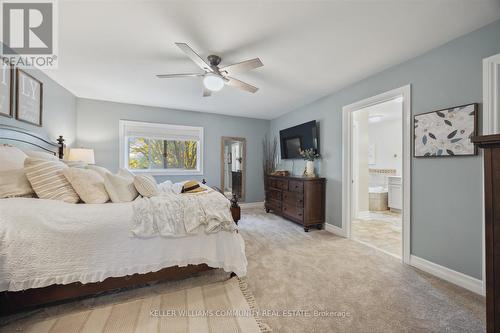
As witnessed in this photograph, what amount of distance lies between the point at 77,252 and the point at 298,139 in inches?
147

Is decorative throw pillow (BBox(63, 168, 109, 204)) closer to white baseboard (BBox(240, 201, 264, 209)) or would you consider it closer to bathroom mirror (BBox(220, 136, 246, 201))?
bathroom mirror (BBox(220, 136, 246, 201))

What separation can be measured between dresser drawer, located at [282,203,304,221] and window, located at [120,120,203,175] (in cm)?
221

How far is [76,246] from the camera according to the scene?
1.39 metres

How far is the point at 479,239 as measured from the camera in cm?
178

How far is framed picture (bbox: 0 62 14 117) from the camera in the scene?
204 centimetres

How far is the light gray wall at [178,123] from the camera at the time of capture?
387 centimetres

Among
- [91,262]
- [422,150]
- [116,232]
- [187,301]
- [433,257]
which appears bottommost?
[187,301]

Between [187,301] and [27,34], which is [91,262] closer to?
[187,301]

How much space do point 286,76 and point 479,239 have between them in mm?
2698

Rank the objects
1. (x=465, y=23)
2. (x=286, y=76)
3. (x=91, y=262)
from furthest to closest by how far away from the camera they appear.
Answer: (x=286, y=76) < (x=465, y=23) < (x=91, y=262)

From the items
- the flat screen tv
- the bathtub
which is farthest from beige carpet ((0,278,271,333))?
the bathtub

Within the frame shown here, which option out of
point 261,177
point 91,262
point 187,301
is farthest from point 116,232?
point 261,177

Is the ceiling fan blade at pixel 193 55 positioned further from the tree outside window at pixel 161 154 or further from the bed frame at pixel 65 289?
the tree outside window at pixel 161 154

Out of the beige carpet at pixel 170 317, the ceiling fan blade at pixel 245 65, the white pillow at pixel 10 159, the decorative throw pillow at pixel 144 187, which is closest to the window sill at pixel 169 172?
the white pillow at pixel 10 159
